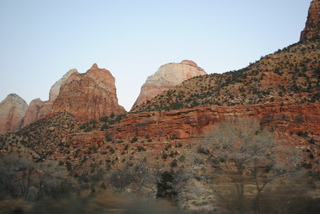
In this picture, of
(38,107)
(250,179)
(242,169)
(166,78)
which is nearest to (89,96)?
(166,78)

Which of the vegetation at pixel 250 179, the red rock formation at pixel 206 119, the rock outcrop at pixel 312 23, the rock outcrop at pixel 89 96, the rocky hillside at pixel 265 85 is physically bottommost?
the vegetation at pixel 250 179

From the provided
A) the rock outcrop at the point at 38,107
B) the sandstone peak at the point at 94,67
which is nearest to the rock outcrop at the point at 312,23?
the sandstone peak at the point at 94,67

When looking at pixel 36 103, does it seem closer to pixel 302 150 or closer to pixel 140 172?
pixel 140 172

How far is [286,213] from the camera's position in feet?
28.1

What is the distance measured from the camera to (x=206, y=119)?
98.9 feet

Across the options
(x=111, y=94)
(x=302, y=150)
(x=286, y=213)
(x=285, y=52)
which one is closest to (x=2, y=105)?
(x=111, y=94)

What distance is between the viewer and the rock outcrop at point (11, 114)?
107 meters

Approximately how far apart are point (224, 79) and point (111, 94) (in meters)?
48.9

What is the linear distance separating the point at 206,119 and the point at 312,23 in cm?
3530

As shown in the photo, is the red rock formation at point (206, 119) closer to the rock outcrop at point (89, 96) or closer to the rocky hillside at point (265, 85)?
the rocky hillside at point (265, 85)

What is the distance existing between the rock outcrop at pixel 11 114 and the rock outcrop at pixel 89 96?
42885mm

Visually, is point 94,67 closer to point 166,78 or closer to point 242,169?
point 166,78

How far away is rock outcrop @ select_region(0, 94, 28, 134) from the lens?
107275 mm

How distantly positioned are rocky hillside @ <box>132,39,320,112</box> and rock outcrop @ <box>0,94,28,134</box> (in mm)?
84054
